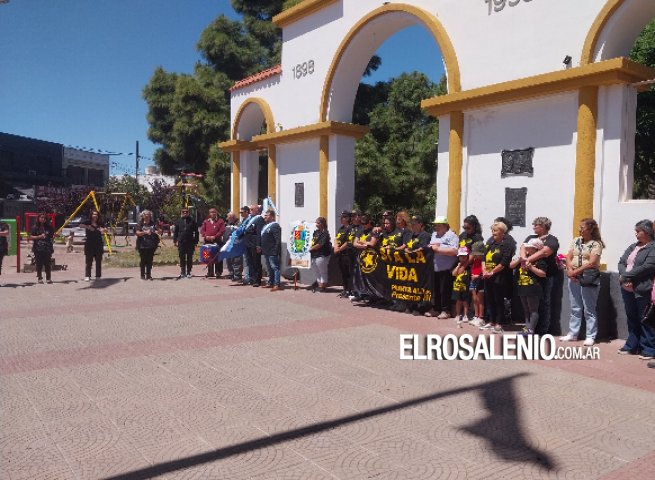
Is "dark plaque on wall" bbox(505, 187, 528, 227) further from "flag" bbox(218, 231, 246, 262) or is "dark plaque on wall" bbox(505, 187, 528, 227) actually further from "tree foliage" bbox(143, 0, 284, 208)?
"tree foliage" bbox(143, 0, 284, 208)

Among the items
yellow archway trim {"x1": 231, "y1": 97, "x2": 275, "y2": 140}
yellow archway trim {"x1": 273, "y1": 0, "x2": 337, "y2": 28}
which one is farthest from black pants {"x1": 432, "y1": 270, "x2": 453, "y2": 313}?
yellow archway trim {"x1": 231, "y1": 97, "x2": 275, "y2": 140}

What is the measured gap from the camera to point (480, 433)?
4242 mm

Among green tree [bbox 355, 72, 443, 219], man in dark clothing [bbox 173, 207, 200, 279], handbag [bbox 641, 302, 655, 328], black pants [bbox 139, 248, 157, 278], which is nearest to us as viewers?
handbag [bbox 641, 302, 655, 328]

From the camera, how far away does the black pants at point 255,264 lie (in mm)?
12320

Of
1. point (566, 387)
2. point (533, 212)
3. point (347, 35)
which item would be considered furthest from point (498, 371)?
point (347, 35)

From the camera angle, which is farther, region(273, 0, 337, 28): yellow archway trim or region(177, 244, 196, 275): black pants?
region(177, 244, 196, 275): black pants

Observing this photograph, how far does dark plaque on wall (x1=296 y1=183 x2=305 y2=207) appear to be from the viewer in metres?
13.7

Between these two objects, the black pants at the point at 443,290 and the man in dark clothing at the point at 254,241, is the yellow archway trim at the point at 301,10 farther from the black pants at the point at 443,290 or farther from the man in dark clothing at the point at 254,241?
the black pants at the point at 443,290

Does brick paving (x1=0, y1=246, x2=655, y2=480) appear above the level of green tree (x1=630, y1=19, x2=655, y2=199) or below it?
below

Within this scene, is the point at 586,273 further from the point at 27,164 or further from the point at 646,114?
the point at 27,164

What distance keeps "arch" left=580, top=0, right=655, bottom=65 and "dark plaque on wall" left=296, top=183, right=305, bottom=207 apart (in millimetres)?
7374

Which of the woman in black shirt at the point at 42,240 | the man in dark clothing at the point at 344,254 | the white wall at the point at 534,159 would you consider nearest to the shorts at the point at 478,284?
the white wall at the point at 534,159

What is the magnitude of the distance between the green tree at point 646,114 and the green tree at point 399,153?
7441mm

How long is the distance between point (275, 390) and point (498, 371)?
2.42m
